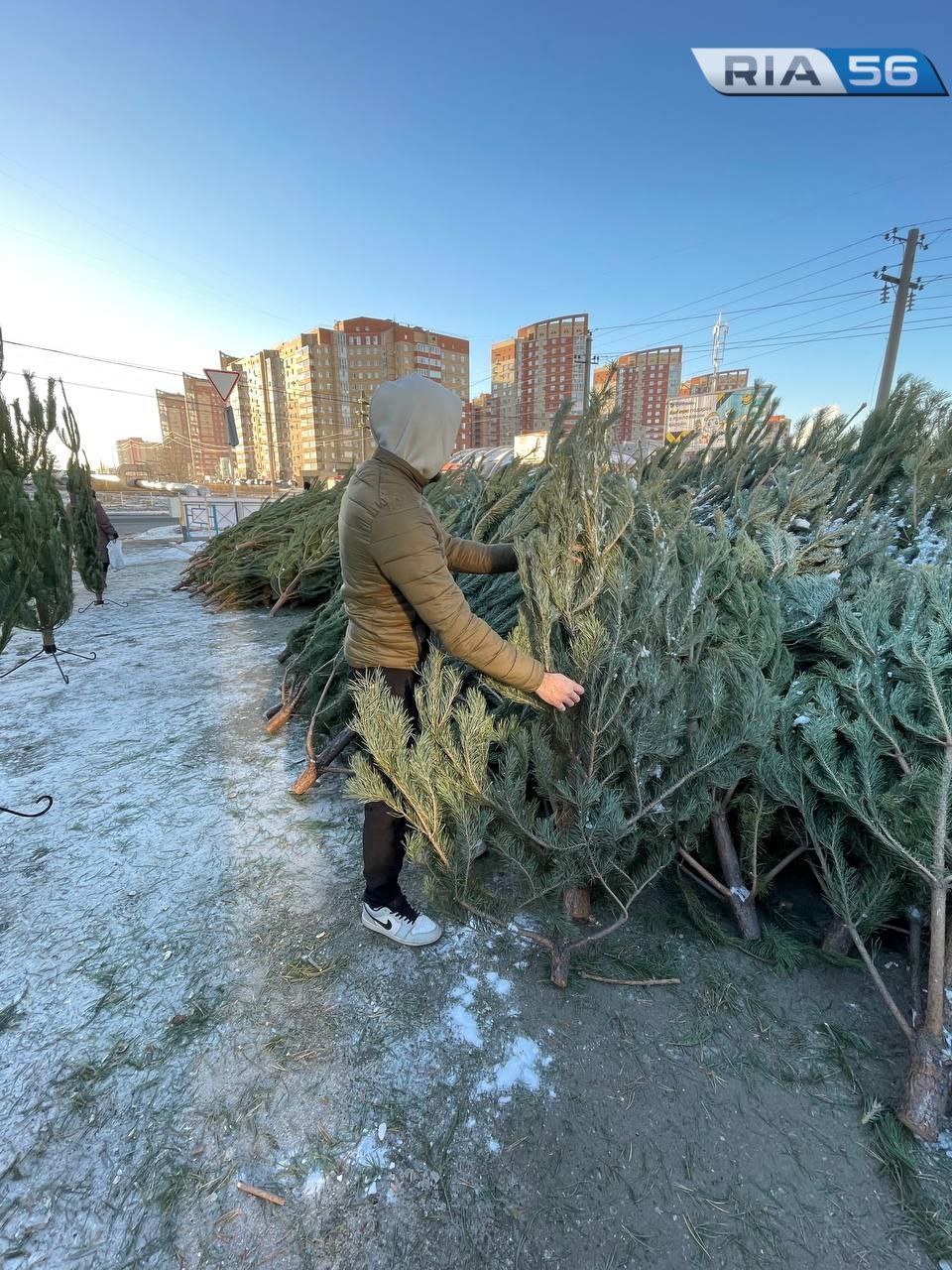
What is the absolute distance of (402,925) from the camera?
2.11 meters

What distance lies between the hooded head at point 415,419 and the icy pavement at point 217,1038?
189 centimetres

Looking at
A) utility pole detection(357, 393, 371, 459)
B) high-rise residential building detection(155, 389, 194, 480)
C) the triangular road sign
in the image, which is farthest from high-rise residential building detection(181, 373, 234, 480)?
the triangular road sign

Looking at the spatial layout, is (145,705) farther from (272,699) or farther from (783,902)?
(783,902)

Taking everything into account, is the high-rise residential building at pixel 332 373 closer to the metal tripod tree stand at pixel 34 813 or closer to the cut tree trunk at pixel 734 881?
the metal tripod tree stand at pixel 34 813

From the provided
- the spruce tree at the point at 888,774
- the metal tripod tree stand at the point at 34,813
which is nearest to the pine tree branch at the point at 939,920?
the spruce tree at the point at 888,774

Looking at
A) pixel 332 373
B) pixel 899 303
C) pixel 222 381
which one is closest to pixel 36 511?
pixel 222 381

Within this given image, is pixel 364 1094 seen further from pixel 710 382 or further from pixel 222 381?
pixel 710 382

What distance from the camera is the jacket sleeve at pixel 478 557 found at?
2.32 meters

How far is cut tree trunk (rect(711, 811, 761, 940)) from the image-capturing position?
2111 mm

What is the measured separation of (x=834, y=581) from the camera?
2406 mm

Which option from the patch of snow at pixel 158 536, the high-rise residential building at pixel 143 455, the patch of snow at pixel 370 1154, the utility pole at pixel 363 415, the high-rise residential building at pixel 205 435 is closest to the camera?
the patch of snow at pixel 370 1154

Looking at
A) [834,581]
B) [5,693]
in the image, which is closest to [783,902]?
[834,581]

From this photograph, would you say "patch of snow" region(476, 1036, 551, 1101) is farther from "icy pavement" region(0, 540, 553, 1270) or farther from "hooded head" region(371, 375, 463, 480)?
"hooded head" region(371, 375, 463, 480)

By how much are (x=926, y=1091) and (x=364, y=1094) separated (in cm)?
161
